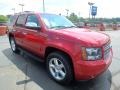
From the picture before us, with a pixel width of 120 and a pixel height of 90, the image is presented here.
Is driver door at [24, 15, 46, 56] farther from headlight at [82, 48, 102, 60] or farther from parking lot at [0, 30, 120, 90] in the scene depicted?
headlight at [82, 48, 102, 60]

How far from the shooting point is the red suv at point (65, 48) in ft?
12.6

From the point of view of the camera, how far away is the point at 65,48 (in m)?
4.05

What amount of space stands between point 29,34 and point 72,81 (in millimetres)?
2067

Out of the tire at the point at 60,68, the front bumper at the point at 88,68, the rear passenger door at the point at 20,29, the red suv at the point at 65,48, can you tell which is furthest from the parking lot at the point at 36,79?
the rear passenger door at the point at 20,29

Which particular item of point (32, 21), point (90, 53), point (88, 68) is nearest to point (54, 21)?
point (32, 21)

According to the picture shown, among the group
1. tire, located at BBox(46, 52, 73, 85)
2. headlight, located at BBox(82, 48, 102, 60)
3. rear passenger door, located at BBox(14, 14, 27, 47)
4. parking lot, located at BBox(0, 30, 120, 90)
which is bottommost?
parking lot, located at BBox(0, 30, 120, 90)

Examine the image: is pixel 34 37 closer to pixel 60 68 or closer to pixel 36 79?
pixel 36 79

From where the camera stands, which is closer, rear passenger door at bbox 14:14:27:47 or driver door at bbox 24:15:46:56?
driver door at bbox 24:15:46:56

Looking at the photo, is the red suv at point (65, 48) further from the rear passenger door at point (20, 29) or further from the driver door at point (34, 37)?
the rear passenger door at point (20, 29)

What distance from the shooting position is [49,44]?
14.9 feet

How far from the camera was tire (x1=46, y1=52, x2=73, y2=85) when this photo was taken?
4176 mm

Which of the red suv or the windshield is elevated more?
the windshield

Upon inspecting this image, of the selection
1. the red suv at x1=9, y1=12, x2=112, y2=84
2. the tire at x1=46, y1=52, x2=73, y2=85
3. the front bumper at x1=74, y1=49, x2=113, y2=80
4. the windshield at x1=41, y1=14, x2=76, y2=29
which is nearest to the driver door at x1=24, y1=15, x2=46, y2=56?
the red suv at x1=9, y1=12, x2=112, y2=84

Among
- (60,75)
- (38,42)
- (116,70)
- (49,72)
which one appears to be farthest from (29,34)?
(116,70)
